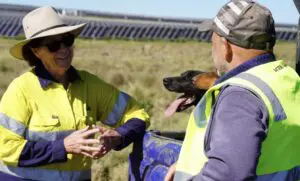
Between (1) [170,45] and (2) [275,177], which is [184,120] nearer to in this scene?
(2) [275,177]

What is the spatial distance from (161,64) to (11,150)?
29.7 meters

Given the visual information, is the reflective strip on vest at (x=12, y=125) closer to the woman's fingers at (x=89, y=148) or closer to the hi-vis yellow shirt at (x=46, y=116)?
the hi-vis yellow shirt at (x=46, y=116)

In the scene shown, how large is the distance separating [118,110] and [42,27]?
0.70 metres

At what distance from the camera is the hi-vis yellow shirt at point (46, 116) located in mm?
4160

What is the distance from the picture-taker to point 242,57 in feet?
9.32

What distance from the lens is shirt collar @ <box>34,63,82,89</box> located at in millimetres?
4379

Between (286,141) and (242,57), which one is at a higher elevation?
(242,57)

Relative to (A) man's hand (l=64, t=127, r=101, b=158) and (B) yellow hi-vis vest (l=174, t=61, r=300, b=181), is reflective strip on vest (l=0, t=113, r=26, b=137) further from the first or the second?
(B) yellow hi-vis vest (l=174, t=61, r=300, b=181)

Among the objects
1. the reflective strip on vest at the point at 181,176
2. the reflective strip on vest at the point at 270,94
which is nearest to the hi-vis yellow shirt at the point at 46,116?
the reflective strip on vest at the point at 181,176

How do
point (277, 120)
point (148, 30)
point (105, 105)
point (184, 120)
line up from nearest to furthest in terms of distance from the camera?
1. point (277, 120)
2. point (105, 105)
3. point (184, 120)
4. point (148, 30)

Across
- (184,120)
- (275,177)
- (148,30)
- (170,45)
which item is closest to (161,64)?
(170,45)

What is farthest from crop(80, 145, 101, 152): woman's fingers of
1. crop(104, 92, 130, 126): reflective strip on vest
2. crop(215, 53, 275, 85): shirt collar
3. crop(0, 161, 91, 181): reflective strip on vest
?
crop(215, 53, 275, 85): shirt collar

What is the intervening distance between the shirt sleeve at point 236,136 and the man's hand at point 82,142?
1.47 metres

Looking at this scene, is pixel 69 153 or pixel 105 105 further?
pixel 105 105
